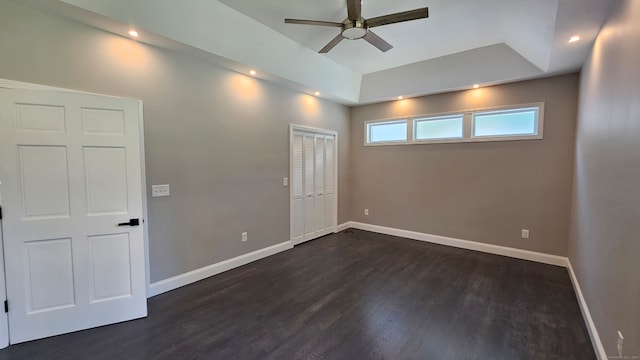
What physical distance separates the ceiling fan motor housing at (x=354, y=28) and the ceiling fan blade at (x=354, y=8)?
0.14ft

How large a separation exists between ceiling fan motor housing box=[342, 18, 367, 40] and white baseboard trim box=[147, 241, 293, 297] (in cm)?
331

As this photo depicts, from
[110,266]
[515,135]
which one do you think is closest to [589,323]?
[515,135]

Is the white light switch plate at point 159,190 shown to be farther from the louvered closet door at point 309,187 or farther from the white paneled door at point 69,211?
the louvered closet door at point 309,187

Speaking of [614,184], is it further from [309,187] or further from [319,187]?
[319,187]

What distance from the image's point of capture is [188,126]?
335 centimetres

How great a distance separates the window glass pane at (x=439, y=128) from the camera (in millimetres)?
4910

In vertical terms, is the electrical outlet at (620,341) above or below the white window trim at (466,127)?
below

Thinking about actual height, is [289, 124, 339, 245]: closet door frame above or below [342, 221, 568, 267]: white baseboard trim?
above

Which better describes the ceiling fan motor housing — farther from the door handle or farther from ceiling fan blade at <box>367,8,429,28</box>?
the door handle

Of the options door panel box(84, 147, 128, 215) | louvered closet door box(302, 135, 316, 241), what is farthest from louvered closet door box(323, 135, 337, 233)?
door panel box(84, 147, 128, 215)

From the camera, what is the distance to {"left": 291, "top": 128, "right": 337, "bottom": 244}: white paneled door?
194 inches

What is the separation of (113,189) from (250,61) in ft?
7.22

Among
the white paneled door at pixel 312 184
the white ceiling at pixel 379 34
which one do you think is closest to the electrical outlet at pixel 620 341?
the white ceiling at pixel 379 34

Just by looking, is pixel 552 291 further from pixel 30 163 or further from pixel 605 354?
pixel 30 163
